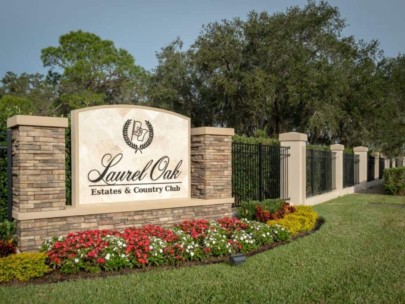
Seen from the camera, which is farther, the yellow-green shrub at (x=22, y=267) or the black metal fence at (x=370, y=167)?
the black metal fence at (x=370, y=167)

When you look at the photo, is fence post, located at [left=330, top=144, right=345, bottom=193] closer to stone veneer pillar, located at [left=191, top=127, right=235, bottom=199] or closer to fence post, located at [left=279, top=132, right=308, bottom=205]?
fence post, located at [left=279, top=132, right=308, bottom=205]

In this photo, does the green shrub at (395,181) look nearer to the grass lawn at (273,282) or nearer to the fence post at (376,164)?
the fence post at (376,164)

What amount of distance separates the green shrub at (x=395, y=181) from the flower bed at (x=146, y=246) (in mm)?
14111

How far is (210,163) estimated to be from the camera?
1053 centimetres

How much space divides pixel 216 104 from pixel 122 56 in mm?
16222

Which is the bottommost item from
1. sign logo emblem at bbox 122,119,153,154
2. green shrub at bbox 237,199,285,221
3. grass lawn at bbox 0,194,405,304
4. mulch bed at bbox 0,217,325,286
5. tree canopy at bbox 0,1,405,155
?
mulch bed at bbox 0,217,325,286

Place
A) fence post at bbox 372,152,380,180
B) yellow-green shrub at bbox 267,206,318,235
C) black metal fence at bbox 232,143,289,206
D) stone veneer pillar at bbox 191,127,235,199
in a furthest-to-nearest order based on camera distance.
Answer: fence post at bbox 372,152,380,180, black metal fence at bbox 232,143,289,206, stone veneer pillar at bbox 191,127,235,199, yellow-green shrub at bbox 267,206,318,235

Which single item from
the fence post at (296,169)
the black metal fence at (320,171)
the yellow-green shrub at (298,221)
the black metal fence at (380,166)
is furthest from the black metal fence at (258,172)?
the black metal fence at (380,166)

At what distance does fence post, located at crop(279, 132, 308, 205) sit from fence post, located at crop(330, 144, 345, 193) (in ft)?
20.8

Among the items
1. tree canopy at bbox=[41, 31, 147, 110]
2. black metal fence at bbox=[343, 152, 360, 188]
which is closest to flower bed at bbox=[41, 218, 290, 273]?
black metal fence at bbox=[343, 152, 360, 188]

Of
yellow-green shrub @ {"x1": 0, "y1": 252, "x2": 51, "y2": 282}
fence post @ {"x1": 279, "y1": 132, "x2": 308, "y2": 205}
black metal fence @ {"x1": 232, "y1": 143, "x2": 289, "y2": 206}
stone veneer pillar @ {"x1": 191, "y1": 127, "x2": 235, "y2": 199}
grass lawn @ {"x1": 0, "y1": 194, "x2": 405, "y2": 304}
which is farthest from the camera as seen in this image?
fence post @ {"x1": 279, "y1": 132, "x2": 308, "y2": 205}

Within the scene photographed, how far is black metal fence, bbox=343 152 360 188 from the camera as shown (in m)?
22.1

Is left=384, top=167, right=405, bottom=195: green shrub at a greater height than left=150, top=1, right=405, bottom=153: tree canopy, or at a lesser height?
lesser

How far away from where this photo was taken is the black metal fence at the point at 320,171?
16734mm
